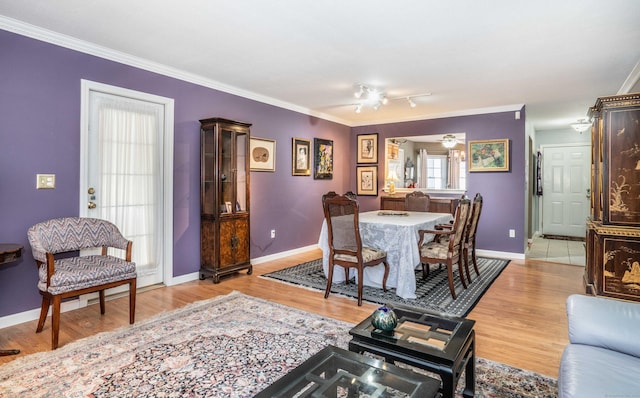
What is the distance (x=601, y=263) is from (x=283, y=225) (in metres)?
3.90

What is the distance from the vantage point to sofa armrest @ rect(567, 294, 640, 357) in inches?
58.6

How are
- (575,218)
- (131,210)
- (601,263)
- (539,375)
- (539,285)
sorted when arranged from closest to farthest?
(539,375) → (601,263) → (131,210) → (539,285) → (575,218)

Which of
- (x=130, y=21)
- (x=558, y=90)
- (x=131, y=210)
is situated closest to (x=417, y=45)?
(x=130, y=21)

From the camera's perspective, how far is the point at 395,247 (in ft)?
12.1

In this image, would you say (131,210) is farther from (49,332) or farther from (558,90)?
(558,90)

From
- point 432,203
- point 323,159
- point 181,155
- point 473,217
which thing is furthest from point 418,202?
point 181,155

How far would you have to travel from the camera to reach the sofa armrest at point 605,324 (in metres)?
1.49

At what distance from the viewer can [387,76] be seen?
161 inches

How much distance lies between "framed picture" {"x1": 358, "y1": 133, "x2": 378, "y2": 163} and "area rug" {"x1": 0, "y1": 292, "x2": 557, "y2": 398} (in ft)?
14.5

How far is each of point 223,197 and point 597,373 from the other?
3673 mm

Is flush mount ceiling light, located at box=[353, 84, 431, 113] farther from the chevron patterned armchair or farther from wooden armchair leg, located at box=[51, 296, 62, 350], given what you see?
wooden armchair leg, located at box=[51, 296, 62, 350]

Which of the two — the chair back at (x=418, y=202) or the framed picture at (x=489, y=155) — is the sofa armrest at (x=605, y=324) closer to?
the chair back at (x=418, y=202)

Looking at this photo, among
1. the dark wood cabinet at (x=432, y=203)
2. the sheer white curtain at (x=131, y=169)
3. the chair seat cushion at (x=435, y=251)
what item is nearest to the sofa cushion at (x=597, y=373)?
the chair seat cushion at (x=435, y=251)

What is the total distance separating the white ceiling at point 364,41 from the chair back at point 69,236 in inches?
61.9
